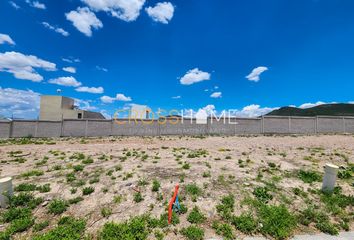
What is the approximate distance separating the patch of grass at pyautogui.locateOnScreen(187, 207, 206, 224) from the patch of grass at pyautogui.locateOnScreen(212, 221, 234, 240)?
0.24m

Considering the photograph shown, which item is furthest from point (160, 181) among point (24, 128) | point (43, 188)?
point (24, 128)

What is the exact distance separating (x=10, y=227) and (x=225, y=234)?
3604 millimetres

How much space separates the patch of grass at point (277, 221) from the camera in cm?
292

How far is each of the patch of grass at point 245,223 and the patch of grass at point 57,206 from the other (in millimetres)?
3322

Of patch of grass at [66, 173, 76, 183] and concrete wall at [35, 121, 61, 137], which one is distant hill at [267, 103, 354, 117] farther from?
patch of grass at [66, 173, 76, 183]

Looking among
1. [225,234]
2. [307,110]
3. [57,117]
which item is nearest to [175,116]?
[225,234]

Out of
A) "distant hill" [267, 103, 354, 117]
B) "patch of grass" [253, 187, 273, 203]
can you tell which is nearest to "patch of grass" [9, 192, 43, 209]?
"patch of grass" [253, 187, 273, 203]

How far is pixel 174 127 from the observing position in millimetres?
19641

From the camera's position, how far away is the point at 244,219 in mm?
3176

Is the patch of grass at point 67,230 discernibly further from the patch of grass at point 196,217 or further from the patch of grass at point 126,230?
the patch of grass at point 196,217

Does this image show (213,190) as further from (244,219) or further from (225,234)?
(225,234)

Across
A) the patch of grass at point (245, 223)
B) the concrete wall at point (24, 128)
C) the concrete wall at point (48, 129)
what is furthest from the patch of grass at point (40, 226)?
the concrete wall at point (24, 128)

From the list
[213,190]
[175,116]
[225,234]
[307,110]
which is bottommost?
[225,234]

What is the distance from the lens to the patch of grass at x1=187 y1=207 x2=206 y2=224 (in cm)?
315
